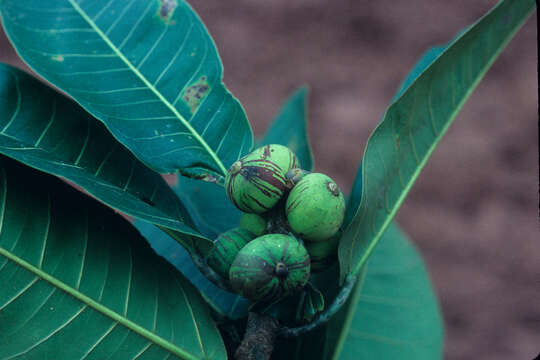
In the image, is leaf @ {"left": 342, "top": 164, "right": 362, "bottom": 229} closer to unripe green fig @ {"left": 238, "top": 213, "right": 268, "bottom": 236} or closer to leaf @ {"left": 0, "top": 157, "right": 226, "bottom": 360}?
unripe green fig @ {"left": 238, "top": 213, "right": 268, "bottom": 236}

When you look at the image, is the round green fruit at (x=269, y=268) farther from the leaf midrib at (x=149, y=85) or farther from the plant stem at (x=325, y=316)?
the leaf midrib at (x=149, y=85)

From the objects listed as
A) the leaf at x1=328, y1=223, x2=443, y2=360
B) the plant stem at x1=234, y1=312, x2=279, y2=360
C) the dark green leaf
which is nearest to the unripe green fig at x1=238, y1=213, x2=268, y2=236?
the plant stem at x1=234, y1=312, x2=279, y2=360

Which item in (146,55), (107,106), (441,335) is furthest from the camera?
(441,335)

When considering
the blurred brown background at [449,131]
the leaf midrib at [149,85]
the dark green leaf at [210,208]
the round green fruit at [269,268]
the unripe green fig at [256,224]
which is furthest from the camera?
the blurred brown background at [449,131]

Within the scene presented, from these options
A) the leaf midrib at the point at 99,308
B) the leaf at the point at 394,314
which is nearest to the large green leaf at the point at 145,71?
the leaf midrib at the point at 99,308

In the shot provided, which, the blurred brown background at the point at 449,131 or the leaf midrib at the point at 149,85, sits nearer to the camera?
the leaf midrib at the point at 149,85

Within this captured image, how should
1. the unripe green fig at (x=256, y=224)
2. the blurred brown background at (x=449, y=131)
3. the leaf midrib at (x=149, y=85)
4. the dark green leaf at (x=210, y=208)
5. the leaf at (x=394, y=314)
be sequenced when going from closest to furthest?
the unripe green fig at (x=256, y=224) < the leaf midrib at (x=149, y=85) < the dark green leaf at (x=210, y=208) < the leaf at (x=394, y=314) < the blurred brown background at (x=449, y=131)

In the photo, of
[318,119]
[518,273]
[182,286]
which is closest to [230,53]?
[318,119]

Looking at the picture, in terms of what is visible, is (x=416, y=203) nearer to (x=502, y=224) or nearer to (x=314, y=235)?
(x=502, y=224)
